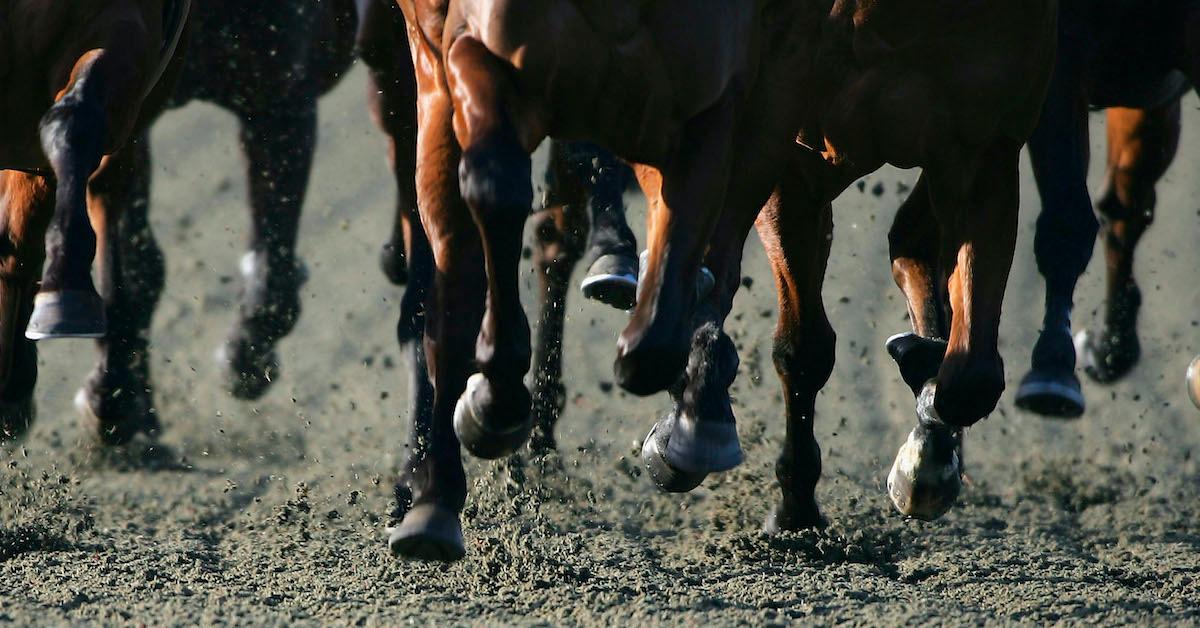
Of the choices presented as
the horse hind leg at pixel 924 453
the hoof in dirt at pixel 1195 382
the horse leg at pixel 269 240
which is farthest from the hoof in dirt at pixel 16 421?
the hoof in dirt at pixel 1195 382

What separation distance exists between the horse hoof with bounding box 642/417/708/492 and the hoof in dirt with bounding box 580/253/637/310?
79 centimetres

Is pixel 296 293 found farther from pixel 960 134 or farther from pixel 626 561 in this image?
pixel 960 134

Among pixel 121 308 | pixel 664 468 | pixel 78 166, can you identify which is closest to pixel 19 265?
pixel 78 166

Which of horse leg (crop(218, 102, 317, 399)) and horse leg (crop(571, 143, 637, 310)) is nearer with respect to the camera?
horse leg (crop(571, 143, 637, 310))

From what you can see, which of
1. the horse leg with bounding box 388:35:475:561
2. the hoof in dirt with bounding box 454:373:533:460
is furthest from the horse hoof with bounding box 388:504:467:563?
the hoof in dirt with bounding box 454:373:533:460

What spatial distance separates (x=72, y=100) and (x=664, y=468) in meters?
1.49

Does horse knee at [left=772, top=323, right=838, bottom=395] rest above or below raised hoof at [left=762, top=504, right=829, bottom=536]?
above

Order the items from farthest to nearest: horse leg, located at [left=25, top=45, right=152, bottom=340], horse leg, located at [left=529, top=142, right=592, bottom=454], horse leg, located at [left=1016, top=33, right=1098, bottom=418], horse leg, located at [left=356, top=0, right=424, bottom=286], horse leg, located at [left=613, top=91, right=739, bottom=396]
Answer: horse leg, located at [left=529, top=142, right=592, bottom=454]
horse leg, located at [left=356, top=0, right=424, bottom=286]
horse leg, located at [left=1016, top=33, right=1098, bottom=418]
horse leg, located at [left=25, top=45, right=152, bottom=340]
horse leg, located at [left=613, top=91, right=739, bottom=396]

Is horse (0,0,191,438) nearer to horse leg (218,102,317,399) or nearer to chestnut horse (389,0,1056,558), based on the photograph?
chestnut horse (389,0,1056,558)

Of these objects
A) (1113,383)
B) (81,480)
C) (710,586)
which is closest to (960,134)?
(710,586)

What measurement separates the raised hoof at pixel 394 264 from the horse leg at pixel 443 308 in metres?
2.49

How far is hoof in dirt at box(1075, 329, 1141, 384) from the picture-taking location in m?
6.38

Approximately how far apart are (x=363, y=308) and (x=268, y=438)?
180 cm

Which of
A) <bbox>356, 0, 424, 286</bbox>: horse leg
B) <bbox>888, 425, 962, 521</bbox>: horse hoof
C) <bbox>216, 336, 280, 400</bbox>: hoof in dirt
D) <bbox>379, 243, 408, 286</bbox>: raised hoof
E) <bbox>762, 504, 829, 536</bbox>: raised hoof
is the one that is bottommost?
<bbox>762, 504, 829, 536</bbox>: raised hoof
